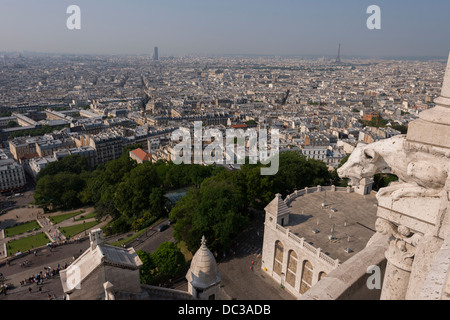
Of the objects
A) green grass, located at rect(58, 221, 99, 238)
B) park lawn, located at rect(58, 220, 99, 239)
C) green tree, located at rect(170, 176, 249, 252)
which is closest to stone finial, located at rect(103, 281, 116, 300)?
green tree, located at rect(170, 176, 249, 252)

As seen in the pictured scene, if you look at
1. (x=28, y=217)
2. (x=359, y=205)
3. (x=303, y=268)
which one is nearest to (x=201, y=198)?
(x=303, y=268)

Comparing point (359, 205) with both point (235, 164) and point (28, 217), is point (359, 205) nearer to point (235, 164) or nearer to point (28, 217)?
point (235, 164)

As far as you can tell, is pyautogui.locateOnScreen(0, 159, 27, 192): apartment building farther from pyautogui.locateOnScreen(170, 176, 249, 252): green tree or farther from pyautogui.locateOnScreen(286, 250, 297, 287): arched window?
pyautogui.locateOnScreen(286, 250, 297, 287): arched window

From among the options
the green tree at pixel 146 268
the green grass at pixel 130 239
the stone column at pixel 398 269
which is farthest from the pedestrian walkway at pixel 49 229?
the stone column at pixel 398 269

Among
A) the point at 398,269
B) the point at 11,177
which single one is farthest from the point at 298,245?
the point at 11,177

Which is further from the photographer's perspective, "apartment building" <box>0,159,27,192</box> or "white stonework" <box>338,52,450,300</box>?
"apartment building" <box>0,159,27,192</box>

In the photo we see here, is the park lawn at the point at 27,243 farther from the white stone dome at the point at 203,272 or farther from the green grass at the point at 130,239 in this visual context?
the white stone dome at the point at 203,272
